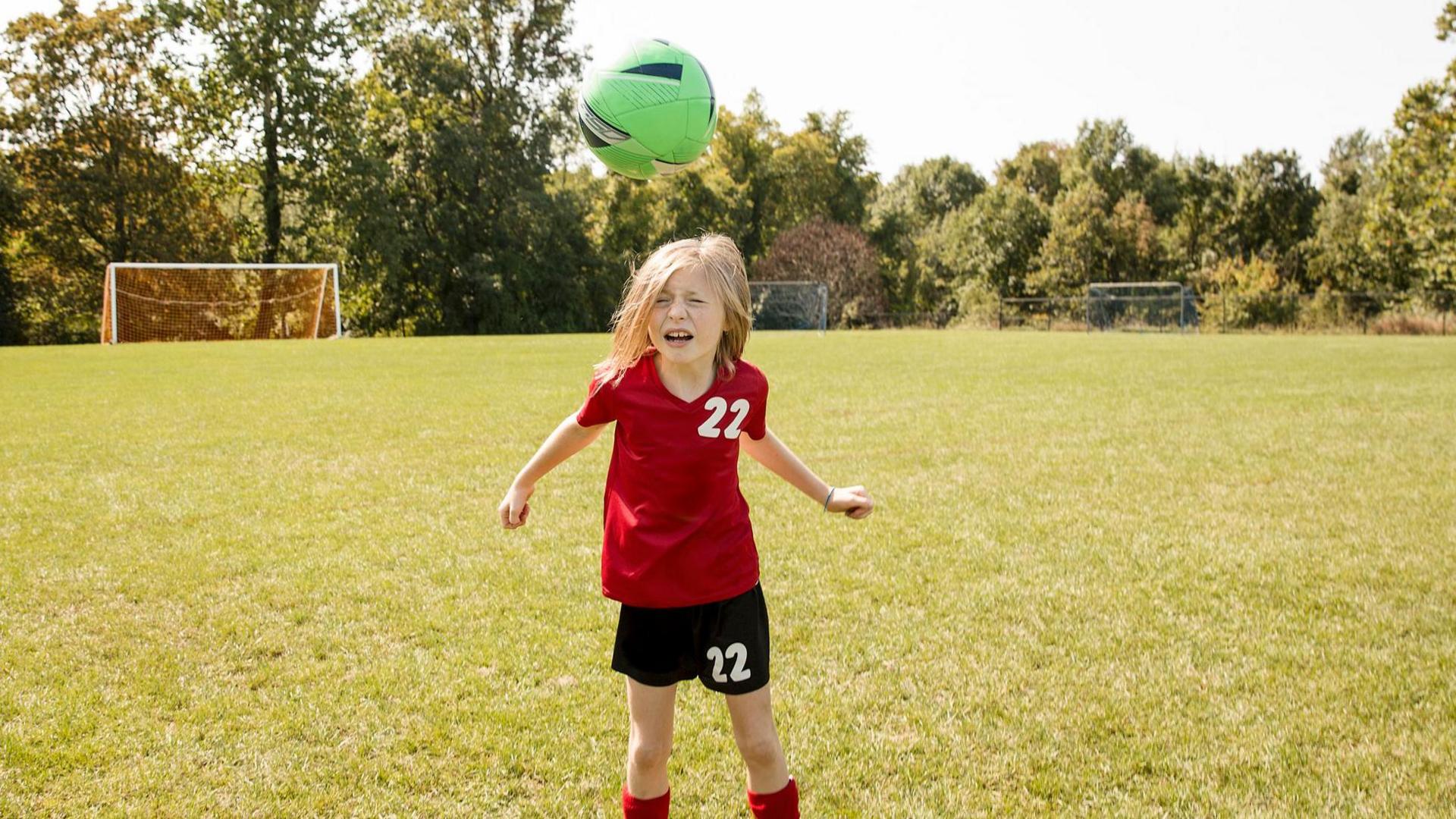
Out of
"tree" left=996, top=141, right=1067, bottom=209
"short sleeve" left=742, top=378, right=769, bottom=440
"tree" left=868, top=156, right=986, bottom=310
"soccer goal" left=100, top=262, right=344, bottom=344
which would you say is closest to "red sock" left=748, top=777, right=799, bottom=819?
"short sleeve" left=742, top=378, right=769, bottom=440

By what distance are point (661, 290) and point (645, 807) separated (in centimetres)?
135

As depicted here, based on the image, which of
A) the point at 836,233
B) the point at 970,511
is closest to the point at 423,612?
the point at 970,511

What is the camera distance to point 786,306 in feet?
136

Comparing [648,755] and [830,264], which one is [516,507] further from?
[830,264]

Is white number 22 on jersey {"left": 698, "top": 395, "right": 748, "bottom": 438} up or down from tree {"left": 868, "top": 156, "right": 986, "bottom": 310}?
down

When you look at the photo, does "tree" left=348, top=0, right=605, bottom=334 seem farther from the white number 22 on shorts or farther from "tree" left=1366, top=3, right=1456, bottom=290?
the white number 22 on shorts

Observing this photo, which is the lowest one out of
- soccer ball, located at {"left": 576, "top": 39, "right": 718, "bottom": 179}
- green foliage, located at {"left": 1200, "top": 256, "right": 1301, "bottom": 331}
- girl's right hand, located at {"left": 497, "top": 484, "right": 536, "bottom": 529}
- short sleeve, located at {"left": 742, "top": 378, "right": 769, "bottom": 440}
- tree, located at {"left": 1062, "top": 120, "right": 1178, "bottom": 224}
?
girl's right hand, located at {"left": 497, "top": 484, "right": 536, "bottom": 529}

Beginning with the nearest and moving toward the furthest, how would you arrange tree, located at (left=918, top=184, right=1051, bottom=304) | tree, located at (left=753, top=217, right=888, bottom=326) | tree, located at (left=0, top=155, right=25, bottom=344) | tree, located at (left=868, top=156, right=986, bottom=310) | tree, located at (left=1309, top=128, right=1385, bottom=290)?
tree, located at (left=0, top=155, right=25, bottom=344), tree, located at (left=1309, top=128, right=1385, bottom=290), tree, located at (left=753, top=217, right=888, bottom=326), tree, located at (left=918, top=184, right=1051, bottom=304), tree, located at (left=868, top=156, right=986, bottom=310)

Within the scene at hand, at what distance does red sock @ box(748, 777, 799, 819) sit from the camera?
257 centimetres

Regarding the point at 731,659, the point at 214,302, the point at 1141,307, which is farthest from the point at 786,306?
the point at 731,659

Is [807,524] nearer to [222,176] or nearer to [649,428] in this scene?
[649,428]

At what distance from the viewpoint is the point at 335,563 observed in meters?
5.40

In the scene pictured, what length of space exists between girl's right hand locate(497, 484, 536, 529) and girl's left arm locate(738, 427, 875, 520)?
0.60 m

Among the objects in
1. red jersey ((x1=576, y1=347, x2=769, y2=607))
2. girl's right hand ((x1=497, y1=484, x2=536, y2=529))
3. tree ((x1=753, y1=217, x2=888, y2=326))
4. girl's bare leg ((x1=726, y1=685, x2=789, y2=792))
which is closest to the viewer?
red jersey ((x1=576, y1=347, x2=769, y2=607))
